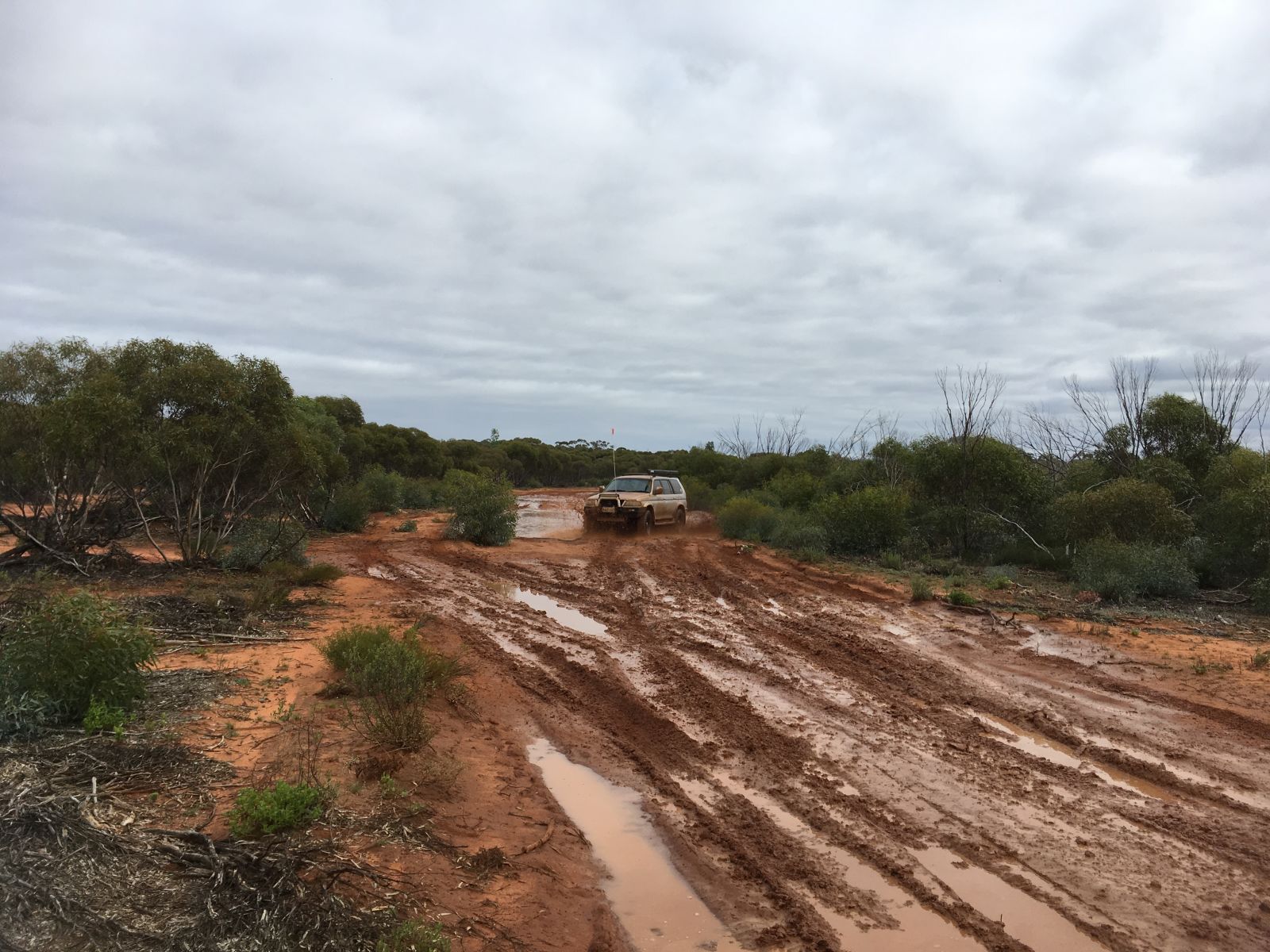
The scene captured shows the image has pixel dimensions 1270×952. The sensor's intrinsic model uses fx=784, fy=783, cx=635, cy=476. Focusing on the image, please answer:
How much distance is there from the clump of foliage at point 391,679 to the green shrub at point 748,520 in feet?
56.3

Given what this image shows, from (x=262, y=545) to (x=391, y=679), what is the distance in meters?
11.0

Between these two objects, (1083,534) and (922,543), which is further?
(922,543)

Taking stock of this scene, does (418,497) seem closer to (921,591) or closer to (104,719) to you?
(921,591)

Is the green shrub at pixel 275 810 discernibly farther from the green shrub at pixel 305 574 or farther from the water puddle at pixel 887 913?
the green shrub at pixel 305 574

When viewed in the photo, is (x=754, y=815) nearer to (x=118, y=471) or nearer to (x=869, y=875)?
(x=869, y=875)

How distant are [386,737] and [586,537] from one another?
738 inches

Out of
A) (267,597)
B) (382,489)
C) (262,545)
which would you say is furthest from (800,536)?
(382,489)

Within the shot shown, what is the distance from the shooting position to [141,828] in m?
4.33

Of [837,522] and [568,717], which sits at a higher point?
[837,522]

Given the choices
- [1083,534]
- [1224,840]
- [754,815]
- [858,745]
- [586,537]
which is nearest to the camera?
[1224,840]

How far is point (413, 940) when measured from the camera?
362 cm

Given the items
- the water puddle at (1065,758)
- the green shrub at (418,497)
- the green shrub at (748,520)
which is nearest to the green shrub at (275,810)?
the water puddle at (1065,758)

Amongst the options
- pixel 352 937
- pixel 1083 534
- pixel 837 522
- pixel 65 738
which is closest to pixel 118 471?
pixel 65 738

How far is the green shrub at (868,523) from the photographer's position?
834 inches
